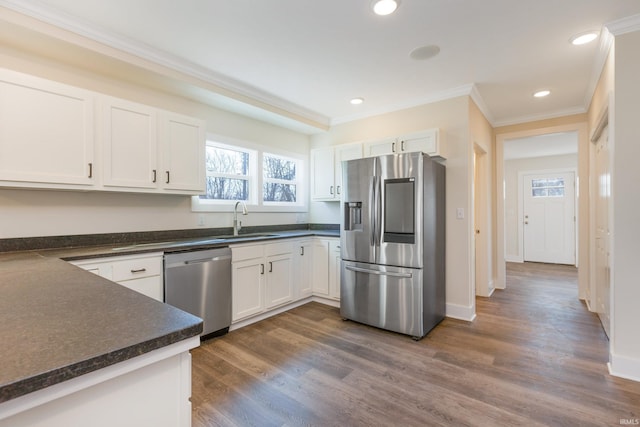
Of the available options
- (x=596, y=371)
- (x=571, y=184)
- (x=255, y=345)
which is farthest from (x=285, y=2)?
(x=571, y=184)

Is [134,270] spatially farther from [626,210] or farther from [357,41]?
[626,210]

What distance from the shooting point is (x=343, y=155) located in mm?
4020

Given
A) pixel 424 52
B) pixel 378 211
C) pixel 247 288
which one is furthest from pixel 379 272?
pixel 424 52

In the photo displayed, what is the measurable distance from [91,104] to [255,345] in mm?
2372

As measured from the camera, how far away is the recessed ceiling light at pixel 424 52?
2451 millimetres

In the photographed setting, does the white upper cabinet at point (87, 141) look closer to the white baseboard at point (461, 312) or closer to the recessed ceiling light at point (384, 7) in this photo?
the recessed ceiling light at point (384, 7)

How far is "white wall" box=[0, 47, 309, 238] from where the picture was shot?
223cm

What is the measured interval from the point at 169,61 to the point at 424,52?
2.18m

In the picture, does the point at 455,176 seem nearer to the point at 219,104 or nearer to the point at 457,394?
the point at 457,394

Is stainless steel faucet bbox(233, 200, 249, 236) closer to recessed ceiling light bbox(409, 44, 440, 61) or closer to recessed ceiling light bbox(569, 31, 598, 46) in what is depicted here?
recessed ceiling light bbox(409, 44, 440, 61)

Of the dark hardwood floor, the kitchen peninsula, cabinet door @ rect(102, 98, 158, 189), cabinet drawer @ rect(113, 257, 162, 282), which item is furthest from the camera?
cabinet door @ rect(102, 98, 158, 189)

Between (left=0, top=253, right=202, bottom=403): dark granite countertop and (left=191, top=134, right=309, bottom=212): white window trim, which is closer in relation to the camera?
(left=0, top=253, right=202, bottom=403): dark granite countertop

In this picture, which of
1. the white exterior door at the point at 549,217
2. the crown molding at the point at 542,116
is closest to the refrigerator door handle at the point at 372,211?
the crown molding at the point at 542,116

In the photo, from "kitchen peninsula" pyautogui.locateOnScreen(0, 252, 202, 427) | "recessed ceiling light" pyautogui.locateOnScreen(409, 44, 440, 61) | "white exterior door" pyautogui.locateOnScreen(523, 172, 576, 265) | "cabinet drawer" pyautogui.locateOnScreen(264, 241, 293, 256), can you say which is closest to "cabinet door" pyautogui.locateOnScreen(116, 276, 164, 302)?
"cabinet drawer" pyautogui.locateOnScreen(264, 241, 293, 256)
